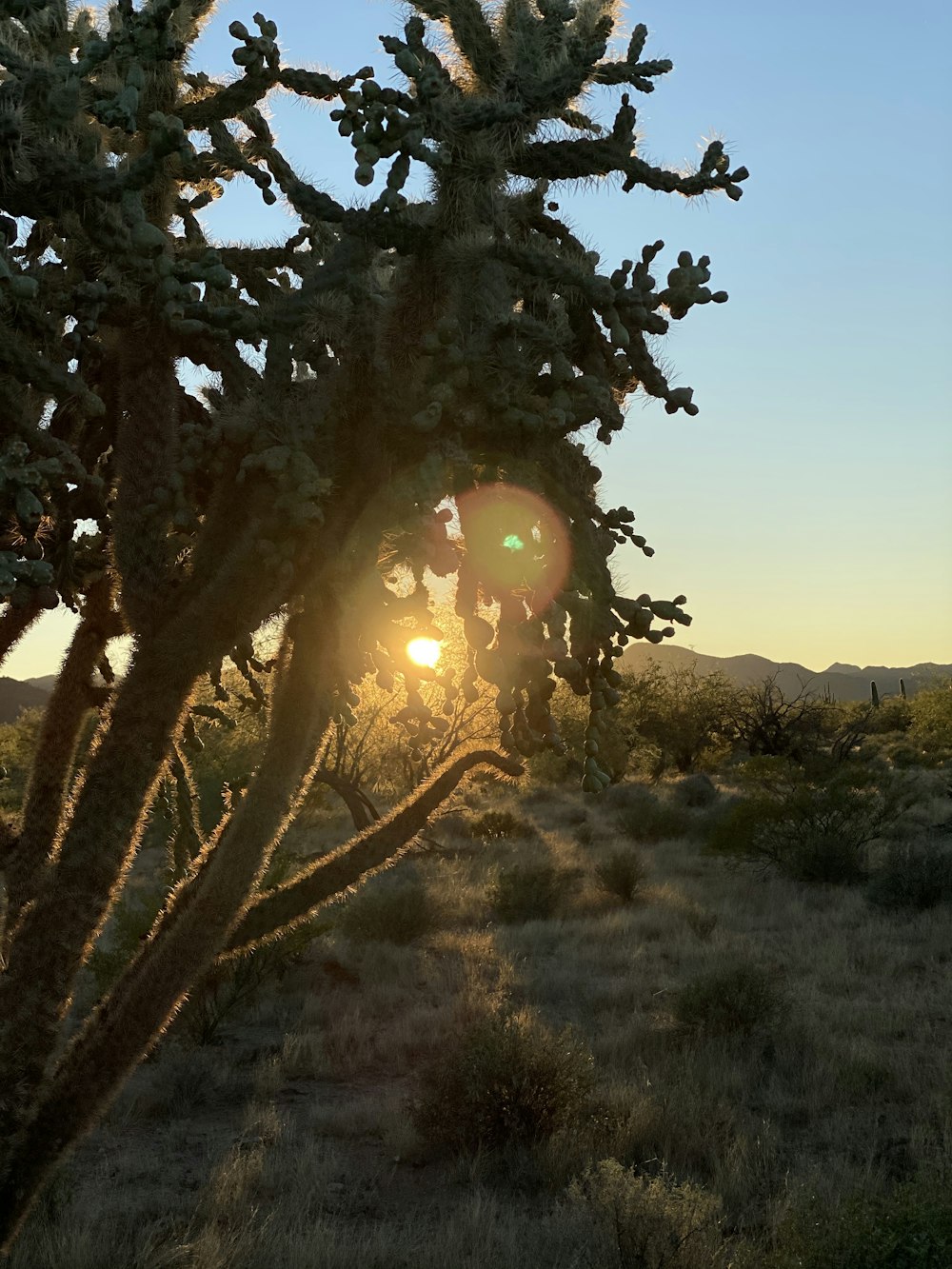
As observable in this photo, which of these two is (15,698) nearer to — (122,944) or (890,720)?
(890,720)

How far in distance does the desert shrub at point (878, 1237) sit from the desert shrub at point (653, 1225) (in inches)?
22.2

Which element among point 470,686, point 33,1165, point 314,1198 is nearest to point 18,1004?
point 33,1165

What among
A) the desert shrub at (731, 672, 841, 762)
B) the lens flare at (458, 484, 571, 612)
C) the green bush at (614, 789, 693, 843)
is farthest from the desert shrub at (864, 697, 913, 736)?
the lens flare at (458, 484, 571, 612)

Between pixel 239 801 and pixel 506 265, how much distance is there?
8.23ft

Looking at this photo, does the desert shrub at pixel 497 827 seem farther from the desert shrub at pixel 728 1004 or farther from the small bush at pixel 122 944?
the desert shrub at pixel 728 1004

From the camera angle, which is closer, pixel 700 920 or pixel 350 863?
pixel 350 863

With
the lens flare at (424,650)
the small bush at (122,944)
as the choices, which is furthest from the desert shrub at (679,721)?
the lens flare at (424,650)

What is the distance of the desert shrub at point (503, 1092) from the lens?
869cm

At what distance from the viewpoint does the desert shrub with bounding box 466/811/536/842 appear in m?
28.0

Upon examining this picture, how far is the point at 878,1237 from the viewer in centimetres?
498

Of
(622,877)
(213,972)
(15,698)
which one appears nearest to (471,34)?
(213,972)

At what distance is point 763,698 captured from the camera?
41406mm

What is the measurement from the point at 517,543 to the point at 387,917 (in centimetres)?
1404

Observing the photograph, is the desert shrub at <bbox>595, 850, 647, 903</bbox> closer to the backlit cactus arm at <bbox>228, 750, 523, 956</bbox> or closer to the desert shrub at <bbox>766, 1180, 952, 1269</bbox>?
the desert shrub at <bbox>766, 1180, 952, 1269</bbox>
